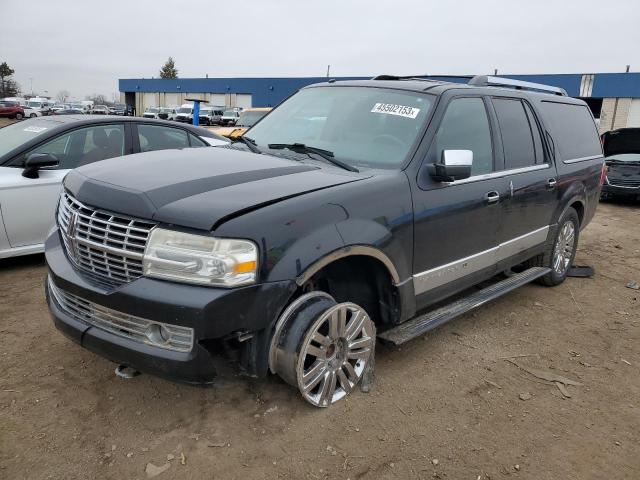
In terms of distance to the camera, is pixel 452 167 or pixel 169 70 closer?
pixel 452 167

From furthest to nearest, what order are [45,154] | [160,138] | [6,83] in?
1. [6,83]
2. [160,138]
3. [45,154]

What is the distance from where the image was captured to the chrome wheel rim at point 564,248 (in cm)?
543

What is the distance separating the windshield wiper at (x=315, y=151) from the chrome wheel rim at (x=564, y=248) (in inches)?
117

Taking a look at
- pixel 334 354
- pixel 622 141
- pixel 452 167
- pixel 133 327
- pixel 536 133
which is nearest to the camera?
pixel 133 327

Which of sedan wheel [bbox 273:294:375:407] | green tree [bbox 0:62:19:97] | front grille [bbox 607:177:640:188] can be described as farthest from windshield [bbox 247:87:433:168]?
green tree [bbox 0:62:19:97]

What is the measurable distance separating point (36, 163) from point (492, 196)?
398cm

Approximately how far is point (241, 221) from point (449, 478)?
5.30ft

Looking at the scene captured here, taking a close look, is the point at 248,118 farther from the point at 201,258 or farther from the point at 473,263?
the point at 201,258

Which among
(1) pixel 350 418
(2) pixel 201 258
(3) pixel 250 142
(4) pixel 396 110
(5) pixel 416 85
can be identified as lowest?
(1) pixel 350 418

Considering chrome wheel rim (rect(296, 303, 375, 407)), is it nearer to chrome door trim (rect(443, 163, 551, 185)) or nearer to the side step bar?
the side step bar

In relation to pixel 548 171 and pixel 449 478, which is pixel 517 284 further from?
pixel 449 478

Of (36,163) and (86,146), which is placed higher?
(86,146)

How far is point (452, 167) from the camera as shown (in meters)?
3.31

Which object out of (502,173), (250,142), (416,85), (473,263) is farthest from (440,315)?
(250,142)
